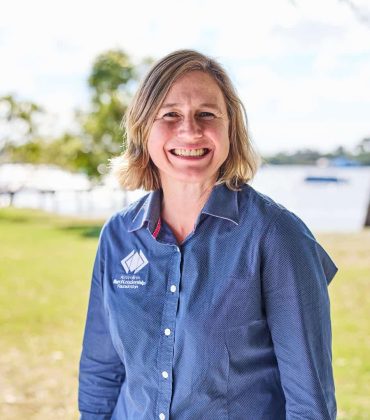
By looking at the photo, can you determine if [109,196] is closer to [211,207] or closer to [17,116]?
[17,116]

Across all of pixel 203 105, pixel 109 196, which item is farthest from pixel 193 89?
pixel 109 196

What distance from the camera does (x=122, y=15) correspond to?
27.1 feet

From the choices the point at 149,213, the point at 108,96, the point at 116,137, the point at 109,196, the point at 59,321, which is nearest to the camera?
the point at 149,213

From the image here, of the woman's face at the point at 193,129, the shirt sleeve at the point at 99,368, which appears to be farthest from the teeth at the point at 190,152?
the shirt sleeve at the point at 99,368

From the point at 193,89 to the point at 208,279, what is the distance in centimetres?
45

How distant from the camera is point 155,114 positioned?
1.60 metres

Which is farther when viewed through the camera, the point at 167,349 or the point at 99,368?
the point at 99,368

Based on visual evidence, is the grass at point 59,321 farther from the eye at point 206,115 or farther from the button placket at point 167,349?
the eye at point 206,115

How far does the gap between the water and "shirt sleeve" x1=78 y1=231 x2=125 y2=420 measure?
862cm

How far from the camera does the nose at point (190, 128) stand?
1.57 m

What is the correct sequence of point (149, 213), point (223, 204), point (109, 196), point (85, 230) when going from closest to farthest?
point (223, 204)
point (149, 213)
point (85, 230)
point (109, 196)

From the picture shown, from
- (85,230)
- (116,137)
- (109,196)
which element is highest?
(116,137)

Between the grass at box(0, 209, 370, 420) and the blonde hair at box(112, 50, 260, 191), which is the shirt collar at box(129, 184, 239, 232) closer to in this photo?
the blonde hair at box(112, 50, 260, 191)

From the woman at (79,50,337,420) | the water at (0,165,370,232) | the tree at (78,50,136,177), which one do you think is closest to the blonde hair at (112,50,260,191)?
the woman at (79,50,337,420)
